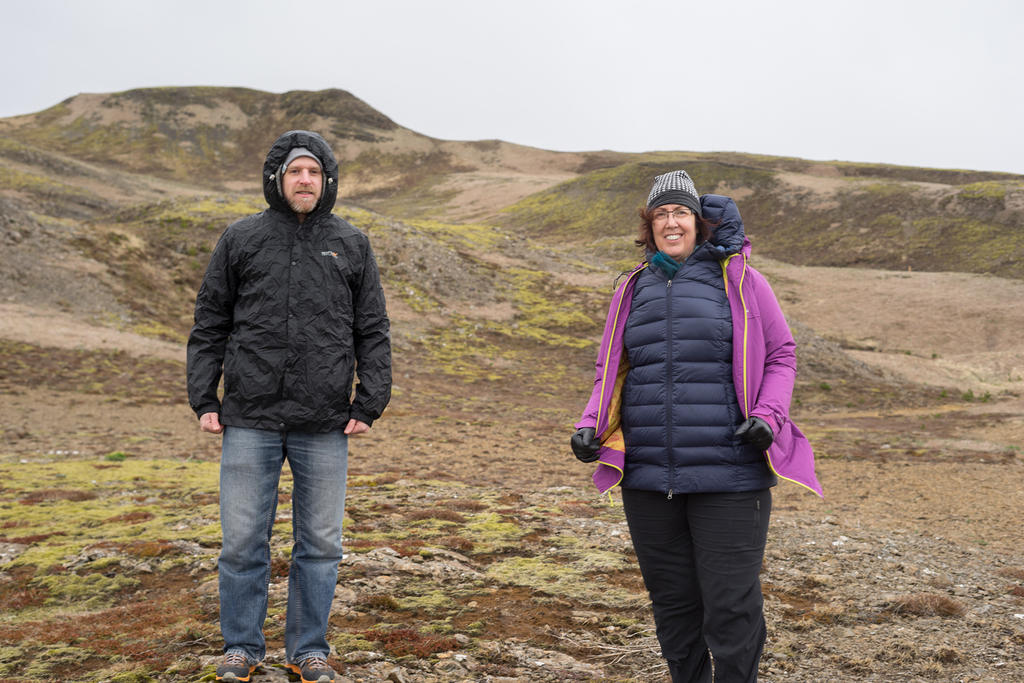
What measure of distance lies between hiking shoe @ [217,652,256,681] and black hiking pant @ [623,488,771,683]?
2272 mm

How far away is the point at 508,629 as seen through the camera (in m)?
5.54

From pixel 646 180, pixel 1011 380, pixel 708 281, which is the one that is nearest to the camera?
pixel 708 281

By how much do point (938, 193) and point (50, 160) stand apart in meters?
88.7

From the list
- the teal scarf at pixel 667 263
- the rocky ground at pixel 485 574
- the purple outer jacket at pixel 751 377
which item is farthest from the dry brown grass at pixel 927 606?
the teal scarf at pixel 667 263

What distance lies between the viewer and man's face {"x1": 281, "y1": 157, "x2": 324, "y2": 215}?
4.11 meters

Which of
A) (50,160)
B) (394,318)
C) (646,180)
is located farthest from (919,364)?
(50,160)

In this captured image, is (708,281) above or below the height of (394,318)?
above

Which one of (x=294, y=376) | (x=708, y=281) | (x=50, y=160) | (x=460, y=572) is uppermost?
(x=50, y=160)

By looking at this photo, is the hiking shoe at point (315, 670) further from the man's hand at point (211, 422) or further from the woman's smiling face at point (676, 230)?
the woman's smiling face at point (676, 230)

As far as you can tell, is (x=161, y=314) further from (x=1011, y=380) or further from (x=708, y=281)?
(x=1011, y=380)

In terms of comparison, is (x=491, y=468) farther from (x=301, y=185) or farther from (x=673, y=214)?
(x=673, y=214)

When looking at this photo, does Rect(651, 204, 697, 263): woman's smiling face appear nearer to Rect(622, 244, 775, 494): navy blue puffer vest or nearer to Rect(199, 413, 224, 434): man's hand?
Rect(622, 244, 775, 494): navy blue puffer vest

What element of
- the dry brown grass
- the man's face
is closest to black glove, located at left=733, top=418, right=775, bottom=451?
the man's face

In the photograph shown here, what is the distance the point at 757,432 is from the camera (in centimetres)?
344
